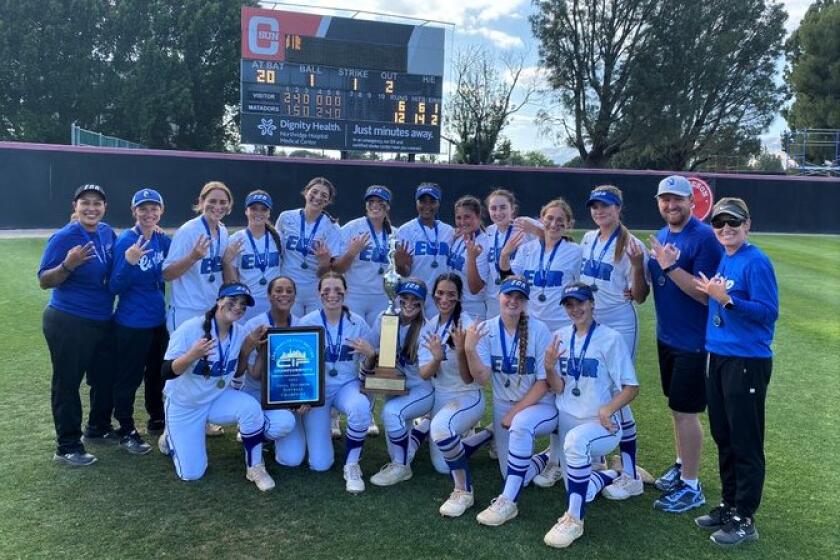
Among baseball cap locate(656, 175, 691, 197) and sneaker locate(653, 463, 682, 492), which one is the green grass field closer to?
sneaker locate(653, 463, 682, 492)

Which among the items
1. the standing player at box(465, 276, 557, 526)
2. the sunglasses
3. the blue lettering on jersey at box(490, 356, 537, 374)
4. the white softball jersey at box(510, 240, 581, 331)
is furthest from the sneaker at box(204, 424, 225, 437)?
the sunglasses

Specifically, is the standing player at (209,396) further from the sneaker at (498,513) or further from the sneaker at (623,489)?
the sneaker at (623,489)

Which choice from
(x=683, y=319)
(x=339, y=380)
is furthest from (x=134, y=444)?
(x=683, y=319)

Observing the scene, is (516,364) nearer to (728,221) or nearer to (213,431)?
(728,221)

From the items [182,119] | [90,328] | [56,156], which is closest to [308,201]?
[90,328]

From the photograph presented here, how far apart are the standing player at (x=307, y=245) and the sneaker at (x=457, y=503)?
7.33 ft

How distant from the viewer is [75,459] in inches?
182

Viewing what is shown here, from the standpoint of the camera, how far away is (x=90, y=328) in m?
4.61

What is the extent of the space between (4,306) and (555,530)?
29.4ft

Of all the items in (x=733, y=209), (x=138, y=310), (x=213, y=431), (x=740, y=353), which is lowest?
(x=213, y=431)

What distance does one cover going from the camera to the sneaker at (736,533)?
3789 millimetres

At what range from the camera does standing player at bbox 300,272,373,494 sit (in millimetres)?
4605

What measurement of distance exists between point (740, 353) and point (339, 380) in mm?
2718

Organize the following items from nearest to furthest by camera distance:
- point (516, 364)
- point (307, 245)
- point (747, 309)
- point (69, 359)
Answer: point (747, 309) → point (516, 364) → point (69, 359) → point (307, 245)
